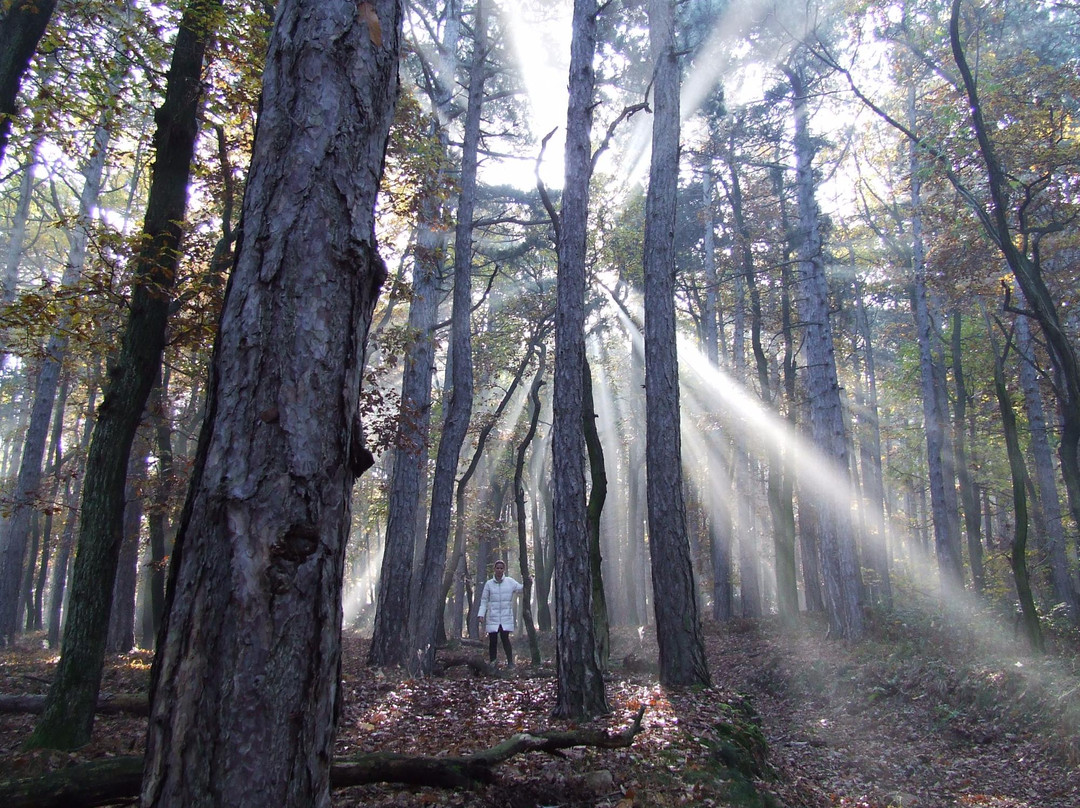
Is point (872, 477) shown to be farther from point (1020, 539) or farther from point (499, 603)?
point (499, 603)

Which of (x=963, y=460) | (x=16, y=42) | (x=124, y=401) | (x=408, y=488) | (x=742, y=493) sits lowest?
(x=408, y=488)

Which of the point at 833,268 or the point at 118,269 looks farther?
the point at 833,268

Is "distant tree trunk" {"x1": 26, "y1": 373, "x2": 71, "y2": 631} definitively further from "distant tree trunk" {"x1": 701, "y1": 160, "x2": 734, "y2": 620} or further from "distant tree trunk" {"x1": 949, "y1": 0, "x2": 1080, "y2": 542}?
"distant tree trunk" {"x1": 949, "y1": 0, "x2": 1080, "y2": 542}

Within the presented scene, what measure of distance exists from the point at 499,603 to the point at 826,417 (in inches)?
342

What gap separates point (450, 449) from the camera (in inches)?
460

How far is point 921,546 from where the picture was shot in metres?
39.5

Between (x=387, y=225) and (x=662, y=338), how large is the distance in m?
4.23

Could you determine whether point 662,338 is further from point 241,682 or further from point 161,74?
point 241,682

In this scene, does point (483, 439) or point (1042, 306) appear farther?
point (483, 439)

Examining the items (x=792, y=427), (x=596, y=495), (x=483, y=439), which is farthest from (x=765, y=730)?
(x=792, y=427)

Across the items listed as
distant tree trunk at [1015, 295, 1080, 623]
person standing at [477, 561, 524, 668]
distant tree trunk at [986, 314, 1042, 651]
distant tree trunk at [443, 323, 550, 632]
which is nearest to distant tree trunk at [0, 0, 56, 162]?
person standing at [477, 561, 524, 668]

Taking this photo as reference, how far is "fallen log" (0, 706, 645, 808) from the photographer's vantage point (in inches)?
133

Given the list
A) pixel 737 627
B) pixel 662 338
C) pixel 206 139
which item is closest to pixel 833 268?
pixel 737 627

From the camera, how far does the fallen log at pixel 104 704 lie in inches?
236
